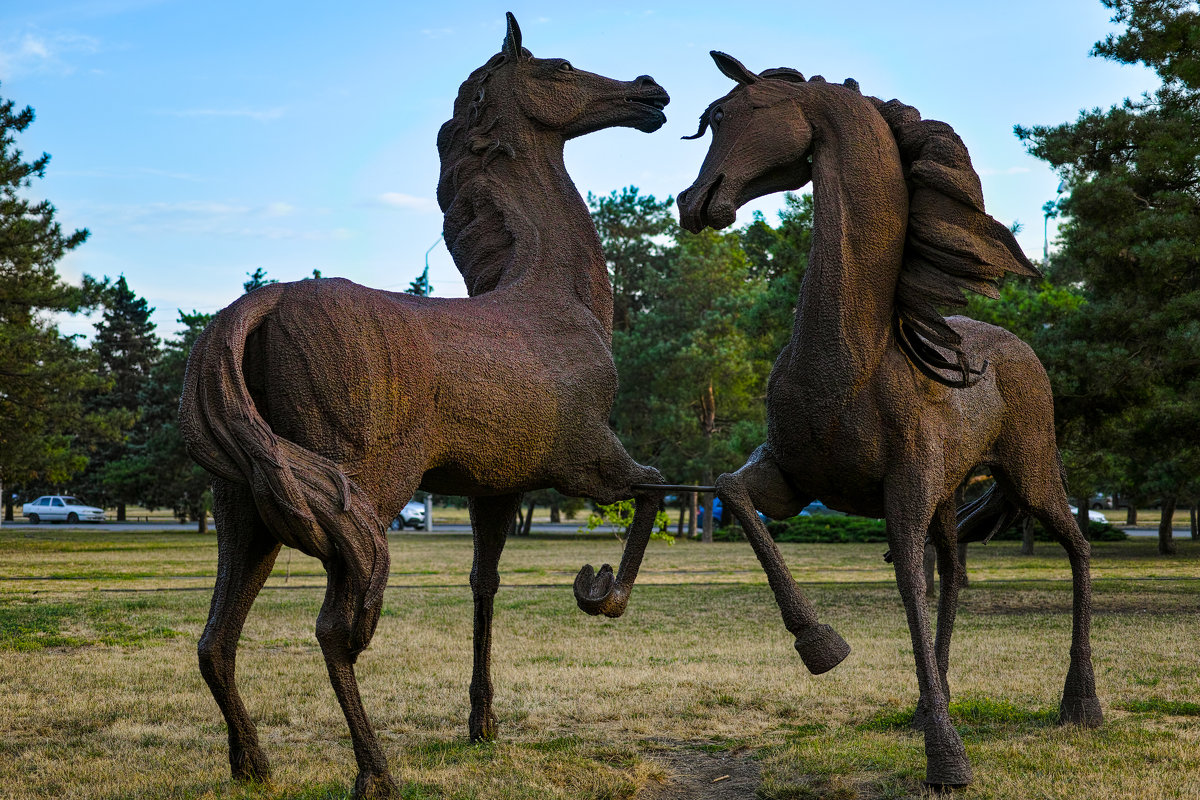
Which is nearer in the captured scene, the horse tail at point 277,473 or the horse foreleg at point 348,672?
the horse tail at point 277,473

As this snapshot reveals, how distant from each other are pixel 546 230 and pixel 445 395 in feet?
4.67

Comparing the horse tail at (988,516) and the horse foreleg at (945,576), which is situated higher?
the horse tail at (988,516)

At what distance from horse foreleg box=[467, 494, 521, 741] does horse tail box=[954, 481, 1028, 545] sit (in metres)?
2.64

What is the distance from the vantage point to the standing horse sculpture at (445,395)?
4109 millimetres

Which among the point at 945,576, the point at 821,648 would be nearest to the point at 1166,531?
the point at 945,576

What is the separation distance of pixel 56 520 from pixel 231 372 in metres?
44.0

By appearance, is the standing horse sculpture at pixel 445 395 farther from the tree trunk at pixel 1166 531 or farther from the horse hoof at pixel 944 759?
the tree trunk at pixel 1166 531

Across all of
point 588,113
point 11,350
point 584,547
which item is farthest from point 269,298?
point 584,547

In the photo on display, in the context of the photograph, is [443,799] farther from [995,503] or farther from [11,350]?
[11,350]

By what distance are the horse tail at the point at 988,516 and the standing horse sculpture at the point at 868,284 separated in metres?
1.48

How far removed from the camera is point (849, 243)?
4.59 metres

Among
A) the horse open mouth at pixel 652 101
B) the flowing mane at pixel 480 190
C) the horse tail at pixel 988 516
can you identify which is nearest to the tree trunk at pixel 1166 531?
the horse tail at pixel 988 516

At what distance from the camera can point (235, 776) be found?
4.90 meters

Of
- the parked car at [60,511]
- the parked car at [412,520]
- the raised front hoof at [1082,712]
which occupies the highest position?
the raised front hoof at [1082,712]
